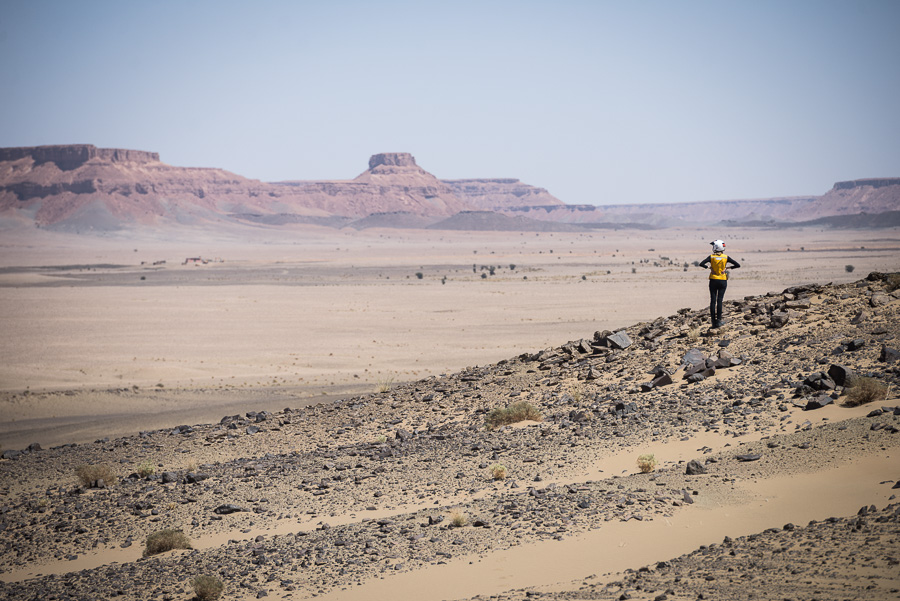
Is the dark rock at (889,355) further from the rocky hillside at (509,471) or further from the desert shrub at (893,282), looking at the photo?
the desert shrub at (893,282)

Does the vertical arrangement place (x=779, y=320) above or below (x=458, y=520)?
above

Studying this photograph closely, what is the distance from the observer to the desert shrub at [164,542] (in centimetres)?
966

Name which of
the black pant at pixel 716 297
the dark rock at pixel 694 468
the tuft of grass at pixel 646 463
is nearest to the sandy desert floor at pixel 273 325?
the black pant at pixel 716 297

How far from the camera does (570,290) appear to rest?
55281 mm

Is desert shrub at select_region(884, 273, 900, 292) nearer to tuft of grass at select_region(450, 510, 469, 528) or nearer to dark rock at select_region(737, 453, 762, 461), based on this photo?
dark rock at select_region(737, 453, 762, 461)

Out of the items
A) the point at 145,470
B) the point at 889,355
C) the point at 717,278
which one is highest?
the point at 717,278

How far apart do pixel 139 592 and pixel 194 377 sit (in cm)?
1876

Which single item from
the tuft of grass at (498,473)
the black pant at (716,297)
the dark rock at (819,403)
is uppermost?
the black pant at (716,297)

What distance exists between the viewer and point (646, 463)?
33.6 feet

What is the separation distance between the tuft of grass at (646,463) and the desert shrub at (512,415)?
3316 millimetres

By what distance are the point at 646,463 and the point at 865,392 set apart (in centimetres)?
322

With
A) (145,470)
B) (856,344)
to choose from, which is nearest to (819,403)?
(856,344)

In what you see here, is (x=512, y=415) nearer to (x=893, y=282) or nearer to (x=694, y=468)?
(x=694, y=468)

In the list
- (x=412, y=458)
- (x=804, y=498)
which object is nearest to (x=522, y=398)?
(x=412, y=458)
